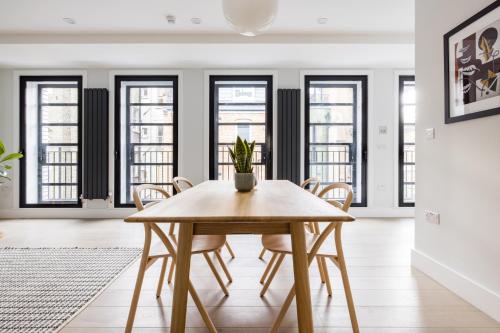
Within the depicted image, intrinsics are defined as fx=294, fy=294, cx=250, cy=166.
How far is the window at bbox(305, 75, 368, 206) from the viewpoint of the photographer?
516cm

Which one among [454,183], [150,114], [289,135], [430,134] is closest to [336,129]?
[289,135]

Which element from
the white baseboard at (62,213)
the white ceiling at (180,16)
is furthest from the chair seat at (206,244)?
the white baseboard at (62,213)

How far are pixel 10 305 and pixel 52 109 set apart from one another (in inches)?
167

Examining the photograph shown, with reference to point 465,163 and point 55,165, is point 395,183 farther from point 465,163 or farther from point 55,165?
point 55,165

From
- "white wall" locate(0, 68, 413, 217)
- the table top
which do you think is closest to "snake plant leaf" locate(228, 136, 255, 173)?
the table top

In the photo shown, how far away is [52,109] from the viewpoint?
5.24 meters

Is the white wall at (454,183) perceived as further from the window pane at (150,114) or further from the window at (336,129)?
the window pane at (150,114)

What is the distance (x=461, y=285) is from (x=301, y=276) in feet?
5.08

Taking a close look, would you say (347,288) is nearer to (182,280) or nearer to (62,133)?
(182,280)

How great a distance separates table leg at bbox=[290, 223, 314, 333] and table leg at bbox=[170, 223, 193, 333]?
480 mm

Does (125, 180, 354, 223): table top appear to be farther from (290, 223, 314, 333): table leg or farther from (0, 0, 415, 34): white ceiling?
(0, 0, 415, 34): white ceiling

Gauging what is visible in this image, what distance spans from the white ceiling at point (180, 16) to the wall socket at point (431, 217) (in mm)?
2301

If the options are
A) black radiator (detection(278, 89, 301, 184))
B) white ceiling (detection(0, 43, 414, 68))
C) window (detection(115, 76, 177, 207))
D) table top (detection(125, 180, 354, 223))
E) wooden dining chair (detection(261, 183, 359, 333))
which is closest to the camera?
table top (detection(125, 180, 354, 223))

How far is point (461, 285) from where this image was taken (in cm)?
212
